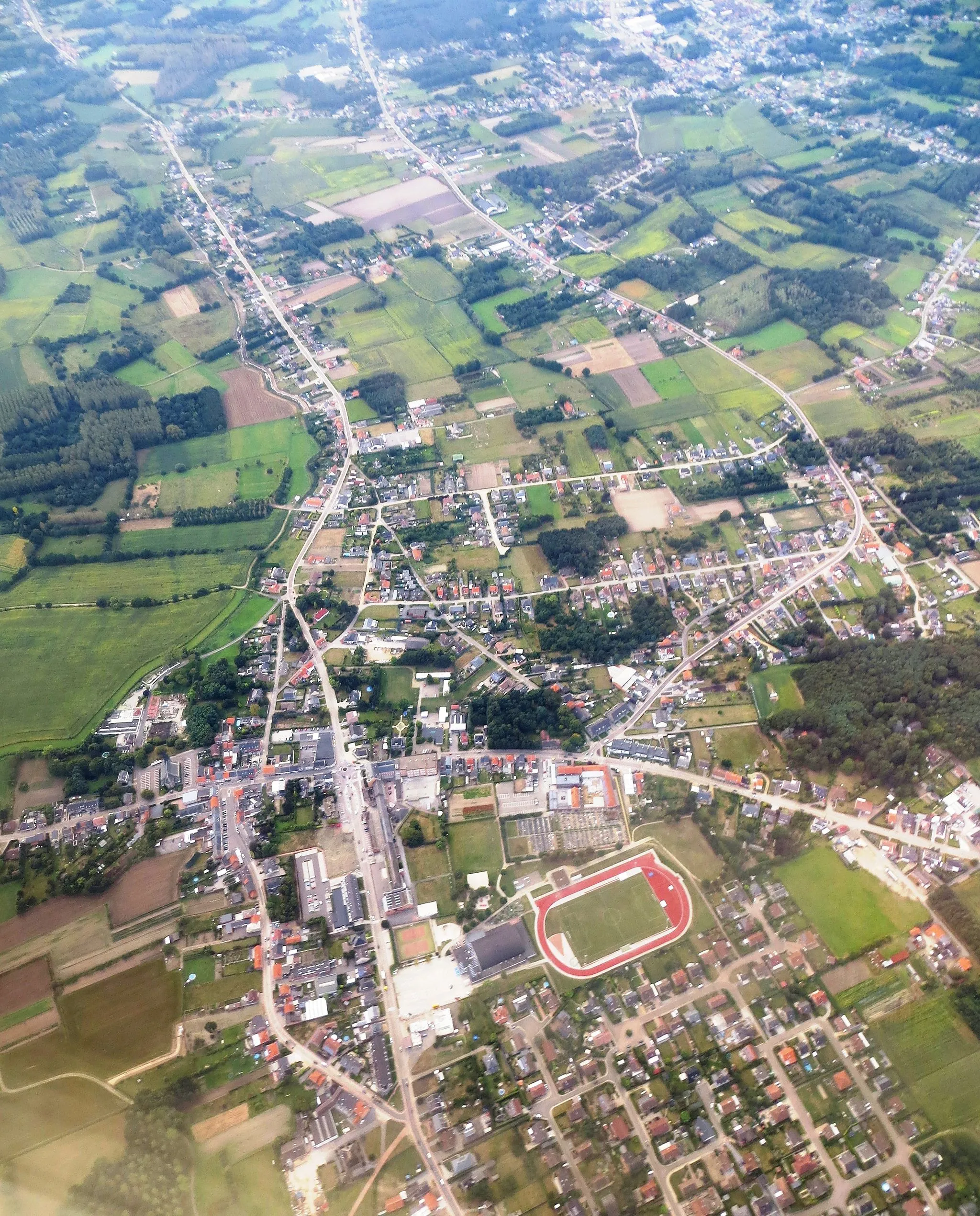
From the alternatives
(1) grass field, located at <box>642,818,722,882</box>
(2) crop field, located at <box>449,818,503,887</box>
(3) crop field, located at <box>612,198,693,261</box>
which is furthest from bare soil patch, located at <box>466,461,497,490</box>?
(3) crop field, located at <box>612,198,693,261</box>

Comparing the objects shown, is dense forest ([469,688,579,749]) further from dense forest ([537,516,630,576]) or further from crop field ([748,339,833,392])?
crop field ([748,339,833,392])

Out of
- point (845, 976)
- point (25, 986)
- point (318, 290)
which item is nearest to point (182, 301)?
point (318, 290)

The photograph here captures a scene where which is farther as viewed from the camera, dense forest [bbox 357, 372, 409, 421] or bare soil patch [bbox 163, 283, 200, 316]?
bare soil patch [bbox 163, 283, 200, 316]

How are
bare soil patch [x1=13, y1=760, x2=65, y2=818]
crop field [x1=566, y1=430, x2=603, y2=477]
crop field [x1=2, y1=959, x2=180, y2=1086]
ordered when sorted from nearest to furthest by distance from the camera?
1. crop field [x1=2, y1=959, x2=180, y2=1086]
2. bare soil patch [x1=13, y1=760, x2=65, y2=818]
3. crop field [x1=566, y1=430, x2=603, y2=477]

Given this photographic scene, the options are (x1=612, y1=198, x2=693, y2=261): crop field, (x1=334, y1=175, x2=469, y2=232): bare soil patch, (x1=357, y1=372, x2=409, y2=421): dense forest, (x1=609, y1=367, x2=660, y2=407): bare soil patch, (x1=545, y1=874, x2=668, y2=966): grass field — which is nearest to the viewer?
(x1=545, y1=874, x2=668, y2=966): grass field

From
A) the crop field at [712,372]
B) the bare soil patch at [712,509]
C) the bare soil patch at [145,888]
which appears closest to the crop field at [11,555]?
the bare soil patch at [145,888]

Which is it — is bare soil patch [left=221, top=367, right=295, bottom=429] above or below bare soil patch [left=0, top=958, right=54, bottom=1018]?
above
